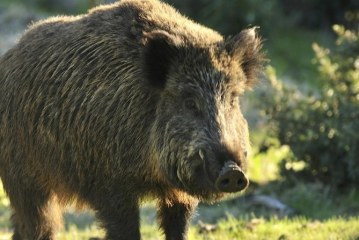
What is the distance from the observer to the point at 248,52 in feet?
24.4

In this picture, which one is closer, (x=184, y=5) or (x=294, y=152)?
(x=294, y=152)

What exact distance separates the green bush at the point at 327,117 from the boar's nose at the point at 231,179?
6.24 m

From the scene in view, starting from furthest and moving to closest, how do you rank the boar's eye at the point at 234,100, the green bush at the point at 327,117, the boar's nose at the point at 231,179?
the green bush at the point at 327,117
the boar's eye at the point at 234,100
the boar's nose at the point at 231,179

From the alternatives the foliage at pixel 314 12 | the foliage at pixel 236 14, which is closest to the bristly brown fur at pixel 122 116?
the foliage at pixel 236 14

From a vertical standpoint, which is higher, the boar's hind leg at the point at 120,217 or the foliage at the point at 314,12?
the foliage at the point at 314,12

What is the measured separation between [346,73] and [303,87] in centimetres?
784

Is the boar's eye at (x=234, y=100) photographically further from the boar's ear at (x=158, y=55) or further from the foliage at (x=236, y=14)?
the foliage at (x=236, y=14)

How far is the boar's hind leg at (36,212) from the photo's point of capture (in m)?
8.21

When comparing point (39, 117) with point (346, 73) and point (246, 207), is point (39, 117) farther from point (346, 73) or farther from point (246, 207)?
point (346, 73)

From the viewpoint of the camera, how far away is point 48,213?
8344 mm

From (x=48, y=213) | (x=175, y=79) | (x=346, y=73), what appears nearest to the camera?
(x=175, y=79)

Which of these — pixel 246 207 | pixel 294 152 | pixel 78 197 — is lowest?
pixel 78 197

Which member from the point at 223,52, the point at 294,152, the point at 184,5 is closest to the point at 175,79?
the point at 223,52

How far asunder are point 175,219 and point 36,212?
4.26ft
